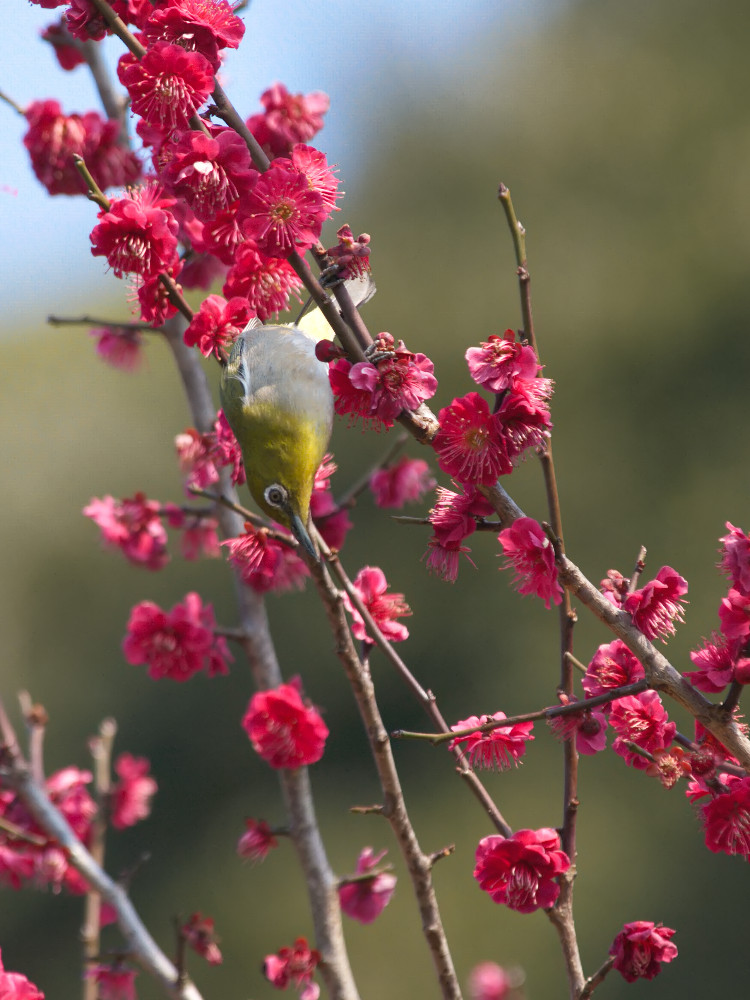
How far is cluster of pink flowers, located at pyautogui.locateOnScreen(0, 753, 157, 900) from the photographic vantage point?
98.8 inches

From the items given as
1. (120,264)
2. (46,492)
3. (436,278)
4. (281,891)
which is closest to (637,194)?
(436,278)

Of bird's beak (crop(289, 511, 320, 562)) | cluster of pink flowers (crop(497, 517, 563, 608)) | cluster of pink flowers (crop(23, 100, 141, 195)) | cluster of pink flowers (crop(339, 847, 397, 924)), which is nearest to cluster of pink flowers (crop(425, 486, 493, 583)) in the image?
cluster of pink flowers (crop(497, 517, 563, 608))

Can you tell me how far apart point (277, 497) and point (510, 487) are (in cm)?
740

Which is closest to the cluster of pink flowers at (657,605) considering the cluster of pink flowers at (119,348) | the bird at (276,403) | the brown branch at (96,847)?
the bird at (276,403)

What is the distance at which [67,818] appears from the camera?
2.97 metres

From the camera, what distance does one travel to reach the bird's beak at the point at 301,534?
1.84 m

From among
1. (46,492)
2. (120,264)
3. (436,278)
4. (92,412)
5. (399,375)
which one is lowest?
(399,375)

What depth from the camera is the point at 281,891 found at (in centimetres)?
938

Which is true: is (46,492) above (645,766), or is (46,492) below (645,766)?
above

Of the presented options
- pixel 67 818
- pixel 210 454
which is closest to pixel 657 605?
pixel 210 454

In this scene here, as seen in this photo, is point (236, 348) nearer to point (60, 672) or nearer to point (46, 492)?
point (60, 672)

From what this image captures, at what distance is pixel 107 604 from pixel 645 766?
33.3 feet

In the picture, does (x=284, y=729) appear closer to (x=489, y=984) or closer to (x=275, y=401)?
(x=275, y=401)

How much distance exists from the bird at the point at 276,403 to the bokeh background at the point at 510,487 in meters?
5.34
